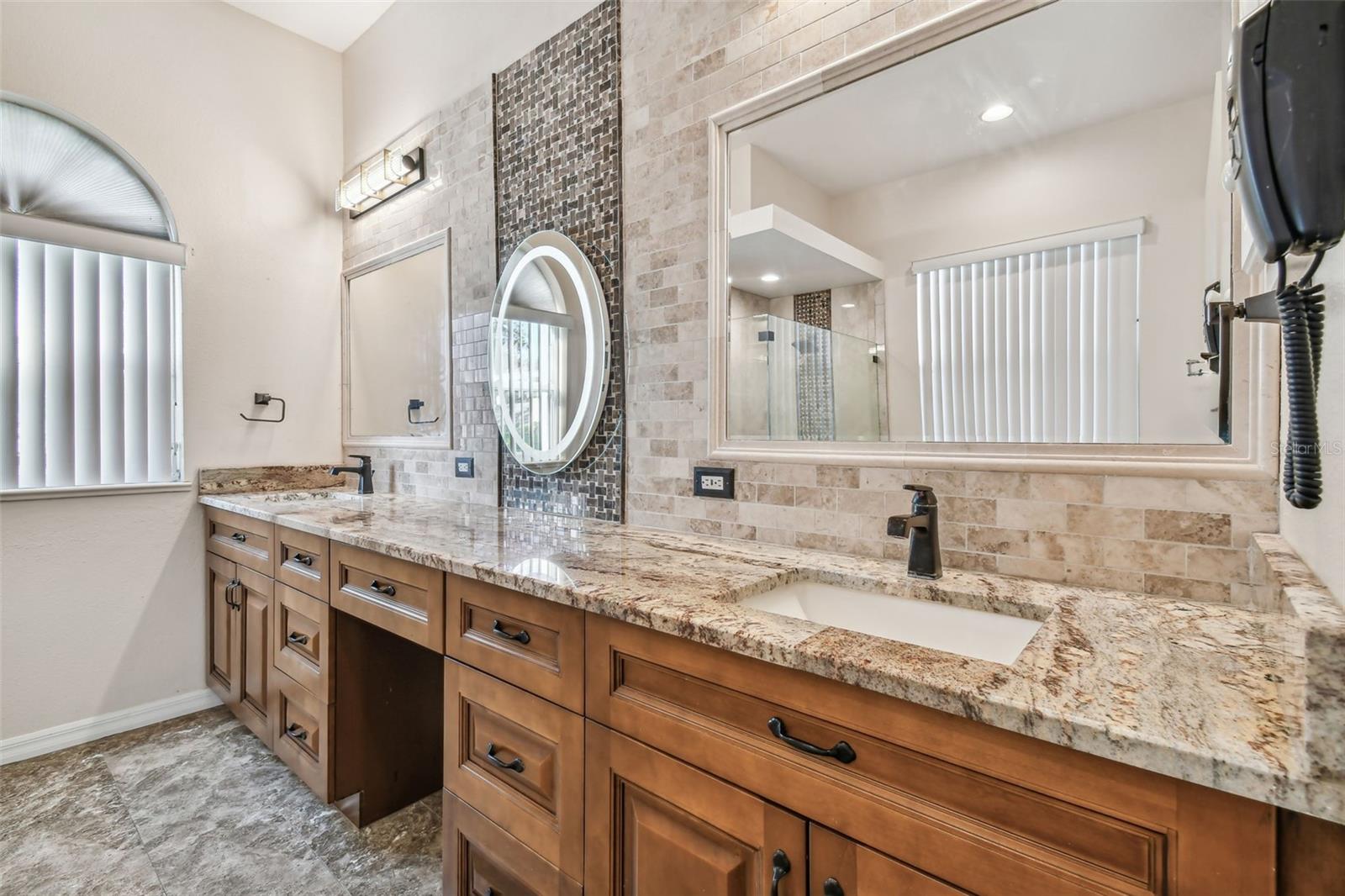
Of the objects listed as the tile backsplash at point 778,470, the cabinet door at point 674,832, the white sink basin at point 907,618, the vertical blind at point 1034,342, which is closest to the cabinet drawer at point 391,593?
the cabinet door at point 674,832

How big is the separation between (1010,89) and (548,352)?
61.0 inches

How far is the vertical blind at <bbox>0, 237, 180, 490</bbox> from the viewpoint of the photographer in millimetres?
2340

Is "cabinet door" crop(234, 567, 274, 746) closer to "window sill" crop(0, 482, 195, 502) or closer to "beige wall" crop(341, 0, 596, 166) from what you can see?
"window sill" crop(0, 482, 195, 502)

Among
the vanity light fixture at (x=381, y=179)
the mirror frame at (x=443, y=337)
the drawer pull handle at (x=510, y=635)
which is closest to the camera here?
the drawer pull handle at (x=510, y=635)

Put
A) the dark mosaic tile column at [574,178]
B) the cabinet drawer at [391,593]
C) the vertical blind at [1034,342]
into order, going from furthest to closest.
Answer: the dark mosaic tile column at [574,178], the cabinet drawer at [391,593], the vertical blind at [1034,342]

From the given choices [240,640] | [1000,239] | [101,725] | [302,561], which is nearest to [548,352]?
[302,561]

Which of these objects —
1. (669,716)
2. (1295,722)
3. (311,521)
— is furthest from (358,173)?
(1295,722)

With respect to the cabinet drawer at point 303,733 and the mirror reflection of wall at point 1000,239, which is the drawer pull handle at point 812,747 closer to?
the mirror reflection of wall at point 1000,239

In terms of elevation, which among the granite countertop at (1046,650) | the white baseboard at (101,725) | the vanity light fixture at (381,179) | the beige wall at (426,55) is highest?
the beige wall at (426,55)

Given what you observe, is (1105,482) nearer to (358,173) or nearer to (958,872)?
(958,872)

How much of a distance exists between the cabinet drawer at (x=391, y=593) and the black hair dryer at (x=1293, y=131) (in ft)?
4.96

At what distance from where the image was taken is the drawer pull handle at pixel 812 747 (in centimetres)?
78

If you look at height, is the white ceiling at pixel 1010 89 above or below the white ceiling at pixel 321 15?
below

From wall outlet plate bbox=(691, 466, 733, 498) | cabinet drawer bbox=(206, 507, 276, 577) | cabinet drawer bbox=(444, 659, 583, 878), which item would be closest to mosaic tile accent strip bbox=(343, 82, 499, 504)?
cabinet drawer bbox=(206, 507, 276, 577)
